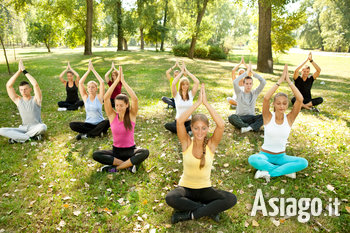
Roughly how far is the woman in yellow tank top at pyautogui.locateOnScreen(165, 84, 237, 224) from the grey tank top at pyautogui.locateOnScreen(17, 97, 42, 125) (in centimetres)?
539

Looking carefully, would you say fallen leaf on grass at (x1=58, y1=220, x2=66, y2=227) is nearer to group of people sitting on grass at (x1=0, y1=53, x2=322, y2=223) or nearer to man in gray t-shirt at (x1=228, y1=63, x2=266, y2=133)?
group of people sitting on grass at (x1=0, y1=53, x2=322, y2=223)

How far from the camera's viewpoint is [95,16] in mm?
34625

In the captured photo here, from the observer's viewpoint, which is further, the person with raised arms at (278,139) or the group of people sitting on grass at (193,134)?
the person with raised arms at (278,139)

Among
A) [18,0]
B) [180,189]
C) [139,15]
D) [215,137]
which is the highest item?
[139,15]

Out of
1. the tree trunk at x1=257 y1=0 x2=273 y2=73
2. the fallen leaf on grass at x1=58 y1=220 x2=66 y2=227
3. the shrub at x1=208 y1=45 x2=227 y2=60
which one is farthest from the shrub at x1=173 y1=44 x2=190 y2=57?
the fallen leaf on grass at x1=58 y1=220 x2=66 y2=227

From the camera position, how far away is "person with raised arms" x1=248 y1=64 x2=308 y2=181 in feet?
16.2

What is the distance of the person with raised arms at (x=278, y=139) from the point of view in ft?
16.2

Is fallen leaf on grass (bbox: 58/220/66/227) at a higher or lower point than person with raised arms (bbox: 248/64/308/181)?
lower

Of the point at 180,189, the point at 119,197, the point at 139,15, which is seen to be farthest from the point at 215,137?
the point at 139,15

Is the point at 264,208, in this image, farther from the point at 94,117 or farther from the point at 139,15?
the point at 139,15

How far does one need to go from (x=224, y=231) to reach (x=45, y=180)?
13.9 ft

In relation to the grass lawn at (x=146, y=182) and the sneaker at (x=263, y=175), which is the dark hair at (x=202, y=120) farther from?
the sneaker at (x=263, y=175)

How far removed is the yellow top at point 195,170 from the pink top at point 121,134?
190 cm

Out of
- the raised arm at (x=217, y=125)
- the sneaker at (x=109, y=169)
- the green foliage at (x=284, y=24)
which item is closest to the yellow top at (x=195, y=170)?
the raised arm at (x=217, y=125)
